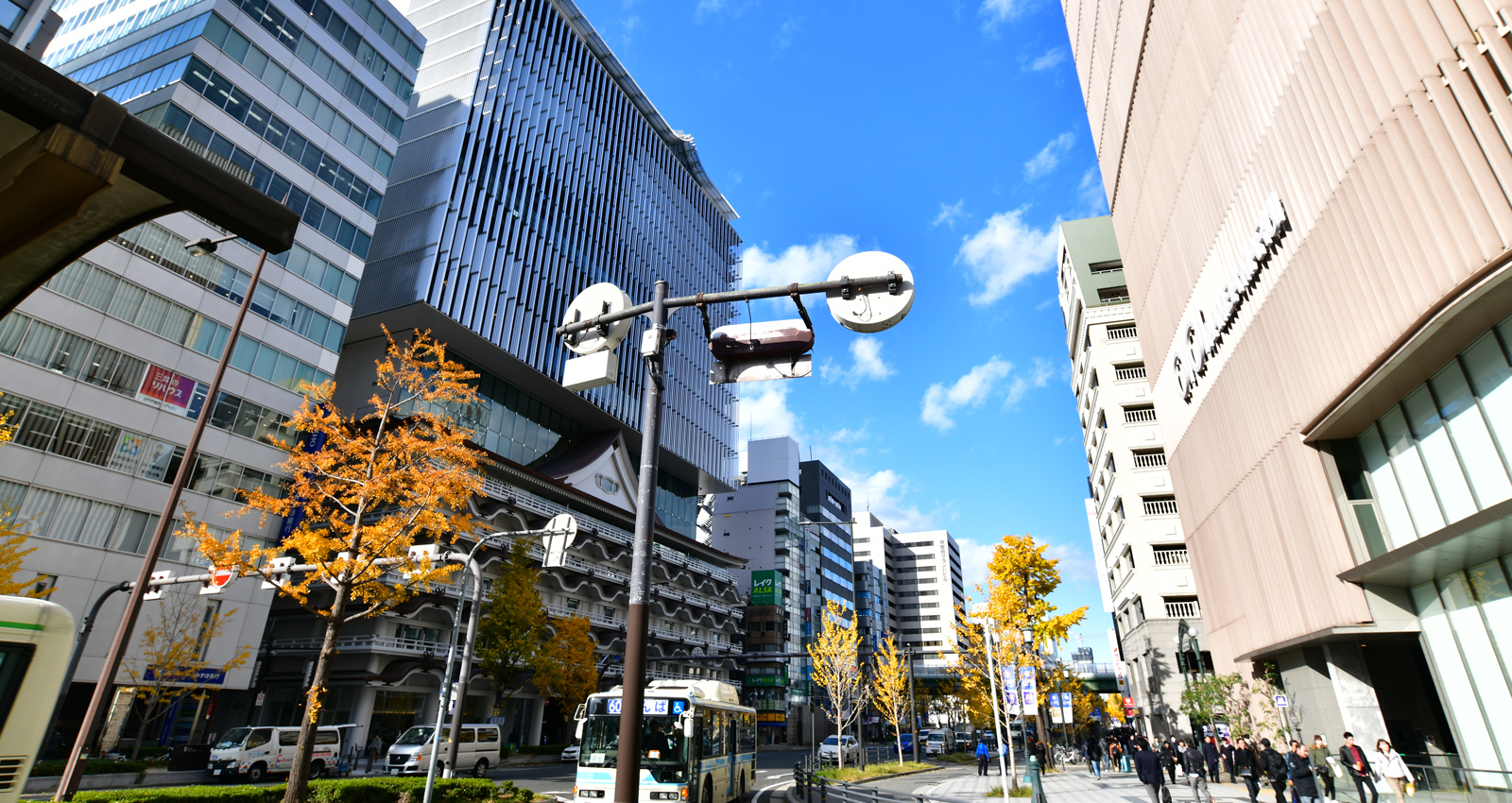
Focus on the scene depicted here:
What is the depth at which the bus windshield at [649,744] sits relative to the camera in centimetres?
1520

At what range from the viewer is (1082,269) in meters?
48.7

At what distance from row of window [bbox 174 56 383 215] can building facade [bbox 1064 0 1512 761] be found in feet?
133

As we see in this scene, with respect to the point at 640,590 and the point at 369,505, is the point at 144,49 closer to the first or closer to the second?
the point at 369,505

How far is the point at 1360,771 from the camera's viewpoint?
1462 centimetres

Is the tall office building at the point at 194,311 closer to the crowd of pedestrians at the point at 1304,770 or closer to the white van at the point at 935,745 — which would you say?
the crowd of pedestrians at the point at 1304,770

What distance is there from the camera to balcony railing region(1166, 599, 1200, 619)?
38.2 metres

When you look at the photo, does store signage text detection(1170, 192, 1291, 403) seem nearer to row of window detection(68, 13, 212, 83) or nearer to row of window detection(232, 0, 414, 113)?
row of window detection(232, 0, 414, 113)

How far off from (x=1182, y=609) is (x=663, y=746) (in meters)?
34.5

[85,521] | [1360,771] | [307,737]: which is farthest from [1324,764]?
[85,521]

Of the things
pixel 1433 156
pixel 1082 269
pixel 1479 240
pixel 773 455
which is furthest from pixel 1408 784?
pixel 773 455

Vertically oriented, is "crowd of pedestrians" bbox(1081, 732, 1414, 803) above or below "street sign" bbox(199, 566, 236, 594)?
below

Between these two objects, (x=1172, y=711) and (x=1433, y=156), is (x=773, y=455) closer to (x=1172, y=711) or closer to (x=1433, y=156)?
(x=1172, y=711)

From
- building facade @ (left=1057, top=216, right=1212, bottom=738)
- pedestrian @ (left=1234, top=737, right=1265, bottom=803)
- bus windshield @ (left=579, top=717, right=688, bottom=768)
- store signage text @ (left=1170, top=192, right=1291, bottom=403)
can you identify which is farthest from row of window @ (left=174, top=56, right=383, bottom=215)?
pedestrian @ (left=1234, top=737, right=1265, bottom=803)

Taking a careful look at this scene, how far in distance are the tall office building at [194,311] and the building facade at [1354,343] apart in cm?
3873
